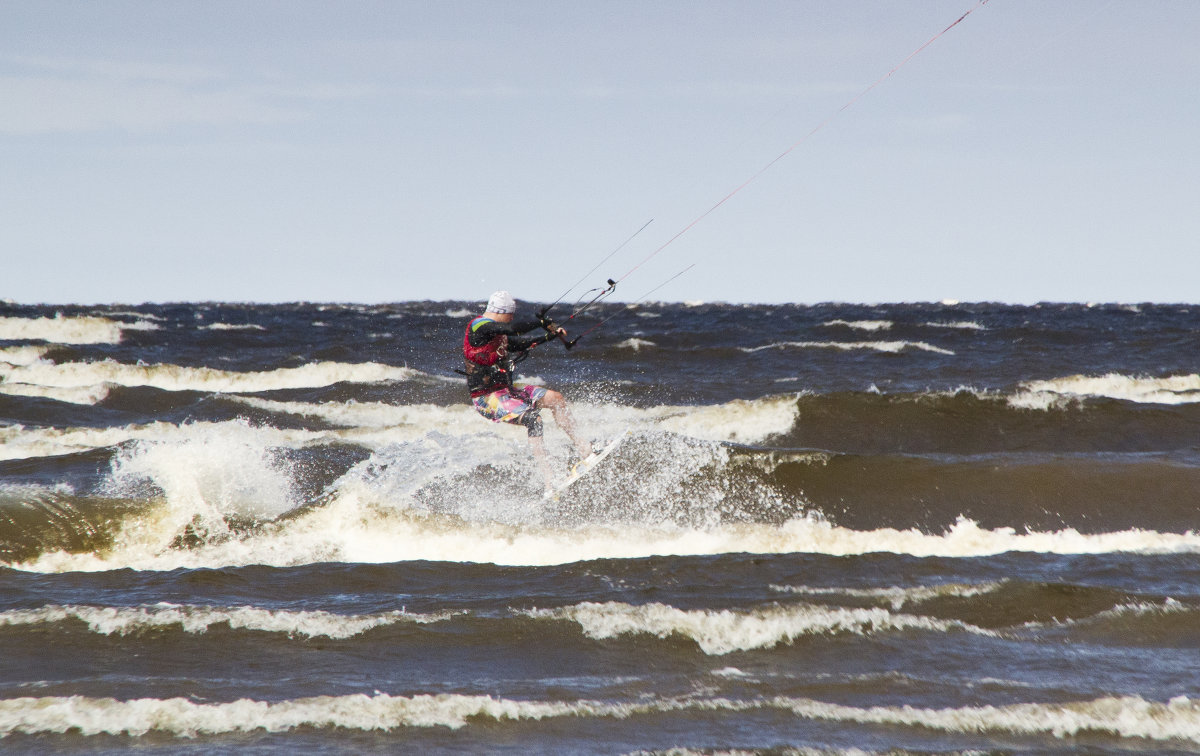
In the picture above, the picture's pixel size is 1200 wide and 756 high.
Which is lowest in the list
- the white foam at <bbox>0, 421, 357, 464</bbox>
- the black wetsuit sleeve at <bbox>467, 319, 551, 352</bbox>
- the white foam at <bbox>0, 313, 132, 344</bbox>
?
the white foam at <bbox>0, 421, 357, 464</bbox>

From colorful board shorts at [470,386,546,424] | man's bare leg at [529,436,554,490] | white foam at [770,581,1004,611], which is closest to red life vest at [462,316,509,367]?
colorful board shorts at [470,386,546,424]

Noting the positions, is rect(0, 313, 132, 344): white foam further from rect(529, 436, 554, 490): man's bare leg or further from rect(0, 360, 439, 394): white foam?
rect(529, 436, 554, 490): man's bare leg

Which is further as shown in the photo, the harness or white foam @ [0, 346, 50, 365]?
white foam @ [0, 346, 50, 365]

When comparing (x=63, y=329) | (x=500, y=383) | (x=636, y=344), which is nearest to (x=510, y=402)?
(x=500, y=383)

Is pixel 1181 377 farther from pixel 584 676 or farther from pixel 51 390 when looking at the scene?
pixel 51 390

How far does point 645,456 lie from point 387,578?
4578 millimetres

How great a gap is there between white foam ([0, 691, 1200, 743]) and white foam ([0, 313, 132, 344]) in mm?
31891

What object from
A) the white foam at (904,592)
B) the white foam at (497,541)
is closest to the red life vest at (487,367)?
the white foam at (497,541)

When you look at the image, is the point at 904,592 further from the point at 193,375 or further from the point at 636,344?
the point at 636,344

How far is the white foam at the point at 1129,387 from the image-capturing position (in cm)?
1962

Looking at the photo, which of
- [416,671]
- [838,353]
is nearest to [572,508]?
[416,671]

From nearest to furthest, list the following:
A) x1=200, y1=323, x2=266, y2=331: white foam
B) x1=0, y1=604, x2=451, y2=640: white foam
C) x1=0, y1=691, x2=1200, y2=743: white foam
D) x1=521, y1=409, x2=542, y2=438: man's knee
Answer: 1. x1=0, y1=691, x2=1200, y2=743: white foam
2. x1=0, y1=604, x2=451, y2=640: white foam
3. x1=521, y1=409, x2=542, y2=438: man's knee
4. x1=200, y1=323, x2=266, y2=331: white foam

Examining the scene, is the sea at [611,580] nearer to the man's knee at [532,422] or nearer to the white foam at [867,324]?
the man's knee at [532,422]

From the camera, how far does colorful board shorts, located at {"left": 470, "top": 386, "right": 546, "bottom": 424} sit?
1023 cm
